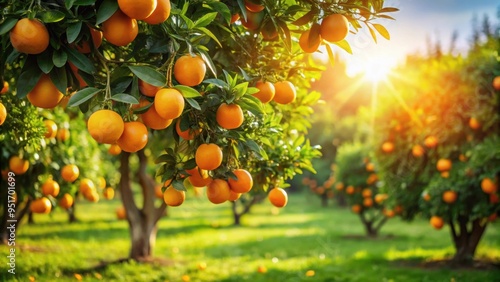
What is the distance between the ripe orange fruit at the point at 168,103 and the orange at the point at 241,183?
2.17 ft

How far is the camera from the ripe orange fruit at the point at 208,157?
7.36 ft

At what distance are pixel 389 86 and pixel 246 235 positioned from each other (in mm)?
6758

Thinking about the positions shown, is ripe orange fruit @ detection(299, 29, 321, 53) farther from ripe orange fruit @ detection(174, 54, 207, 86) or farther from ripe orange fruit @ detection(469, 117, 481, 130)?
ripe orange fruit @ detection(469, 117, 481, 130)

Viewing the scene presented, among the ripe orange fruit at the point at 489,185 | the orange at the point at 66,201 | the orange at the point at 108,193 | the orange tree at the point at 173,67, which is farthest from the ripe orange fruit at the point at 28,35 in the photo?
the orange at the point at 108,193

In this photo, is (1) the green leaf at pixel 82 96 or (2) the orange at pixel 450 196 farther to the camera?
(2) the orange at pixel 450 196

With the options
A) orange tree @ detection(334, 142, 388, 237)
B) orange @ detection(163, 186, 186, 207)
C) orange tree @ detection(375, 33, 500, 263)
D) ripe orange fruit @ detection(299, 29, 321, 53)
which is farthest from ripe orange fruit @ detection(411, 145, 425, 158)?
orange @ detection(163, 186, 186, 207)

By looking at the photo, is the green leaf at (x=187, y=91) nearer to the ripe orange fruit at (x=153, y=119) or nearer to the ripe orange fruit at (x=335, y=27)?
the ripe orange fruit at (x=153, y=119)

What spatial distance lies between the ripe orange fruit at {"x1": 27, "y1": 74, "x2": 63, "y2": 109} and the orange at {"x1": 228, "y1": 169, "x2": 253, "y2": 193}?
96 cm

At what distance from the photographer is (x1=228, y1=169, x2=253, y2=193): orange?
96.7 inches

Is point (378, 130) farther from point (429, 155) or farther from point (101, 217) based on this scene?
point (101, 217)

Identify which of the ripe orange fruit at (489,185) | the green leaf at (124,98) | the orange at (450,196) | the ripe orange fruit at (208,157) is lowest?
the orange at (450,196)

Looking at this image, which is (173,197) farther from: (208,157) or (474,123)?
(474,123)

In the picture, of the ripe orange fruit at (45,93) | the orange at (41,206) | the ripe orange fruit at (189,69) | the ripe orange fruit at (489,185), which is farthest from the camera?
the ripe orange fruit at (489,185)

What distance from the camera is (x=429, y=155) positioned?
7.17 meters
